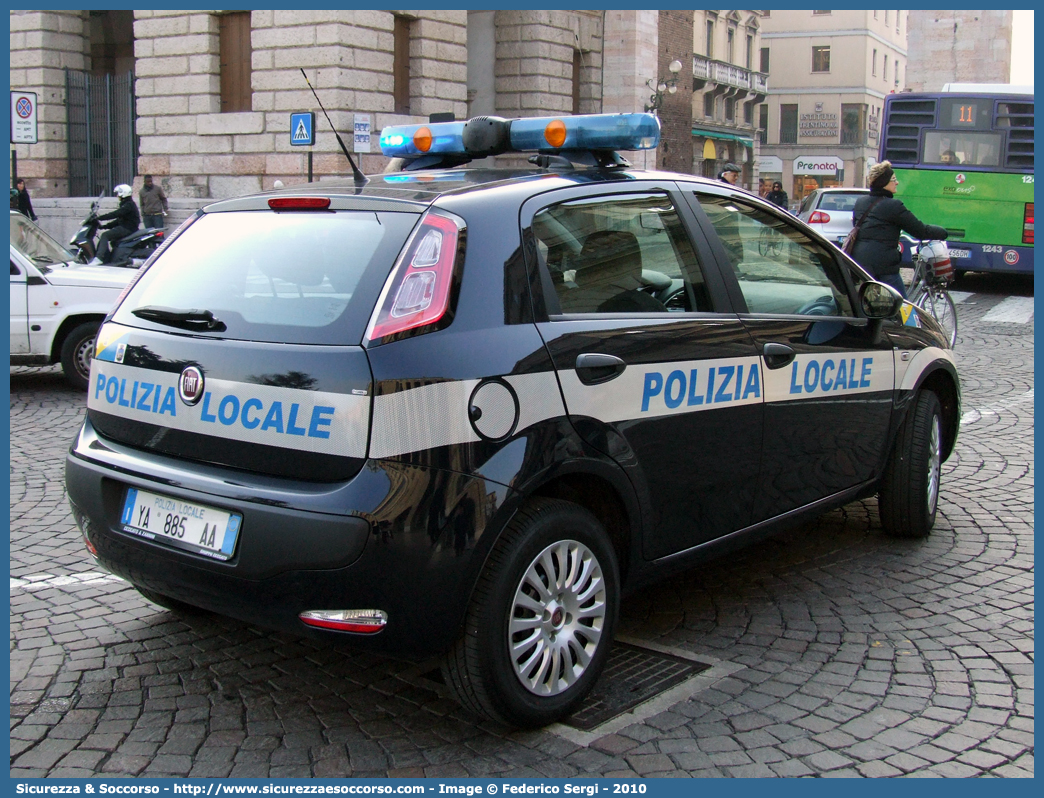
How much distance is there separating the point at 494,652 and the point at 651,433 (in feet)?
3.07

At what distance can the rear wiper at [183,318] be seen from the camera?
3.39 m

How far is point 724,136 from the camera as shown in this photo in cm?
5616

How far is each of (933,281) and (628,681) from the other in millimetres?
9934

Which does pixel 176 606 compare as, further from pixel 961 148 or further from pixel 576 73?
pixel 576 73

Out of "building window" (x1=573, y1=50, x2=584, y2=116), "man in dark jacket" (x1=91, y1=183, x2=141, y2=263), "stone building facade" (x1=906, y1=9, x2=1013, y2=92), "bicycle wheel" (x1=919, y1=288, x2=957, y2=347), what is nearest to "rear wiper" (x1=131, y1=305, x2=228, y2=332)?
"bicycle wheel" (x1=919, y1=288, x2=957, y2=347)

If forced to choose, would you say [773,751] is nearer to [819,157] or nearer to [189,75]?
[189,75]

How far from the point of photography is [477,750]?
3.25 meters

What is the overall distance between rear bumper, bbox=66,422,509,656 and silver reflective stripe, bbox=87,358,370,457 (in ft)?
0.35

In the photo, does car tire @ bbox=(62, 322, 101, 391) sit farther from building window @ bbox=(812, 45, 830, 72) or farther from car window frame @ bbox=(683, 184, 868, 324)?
building window @ bbox=(812, 45, 830, 72)

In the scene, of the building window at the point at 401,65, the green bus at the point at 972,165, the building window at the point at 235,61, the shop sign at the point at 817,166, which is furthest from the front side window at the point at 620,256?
the shop sign at the point at 817,166

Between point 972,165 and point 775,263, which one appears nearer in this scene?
point 775,263

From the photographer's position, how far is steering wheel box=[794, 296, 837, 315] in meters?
4.63

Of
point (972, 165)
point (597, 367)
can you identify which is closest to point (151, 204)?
point (972, 165)

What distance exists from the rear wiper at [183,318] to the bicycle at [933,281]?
33.7 ft
